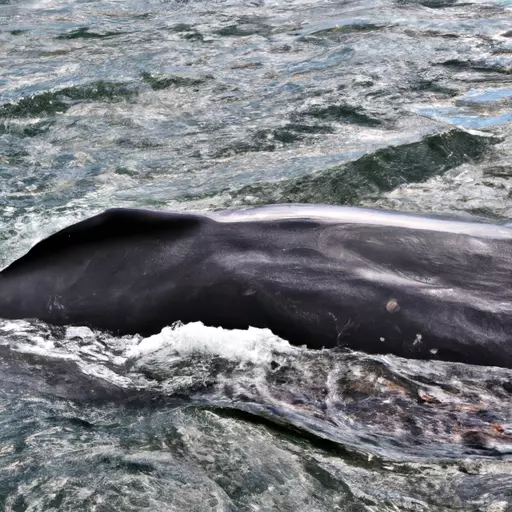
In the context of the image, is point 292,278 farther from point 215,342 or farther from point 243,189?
point 243,189

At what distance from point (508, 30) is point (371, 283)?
697cm

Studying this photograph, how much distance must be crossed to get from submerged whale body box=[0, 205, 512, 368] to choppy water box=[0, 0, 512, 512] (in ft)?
A: 0.29

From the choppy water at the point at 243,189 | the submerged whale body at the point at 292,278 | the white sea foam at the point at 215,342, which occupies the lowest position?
the choppy water at the point at 243,189

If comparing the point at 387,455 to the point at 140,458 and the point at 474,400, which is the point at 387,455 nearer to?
the point at 474,400

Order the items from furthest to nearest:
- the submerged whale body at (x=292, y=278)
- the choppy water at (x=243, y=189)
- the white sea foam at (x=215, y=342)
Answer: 1. the white sea foam at (x=215, y=342)
2. the submerged whale body at (x=292, y=278)
3. the choppy water at (x=243, y=189)

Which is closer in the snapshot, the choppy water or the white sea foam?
the choppy water

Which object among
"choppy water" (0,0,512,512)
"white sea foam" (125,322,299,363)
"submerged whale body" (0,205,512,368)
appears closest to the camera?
"choppy water" (0,0,512,512)

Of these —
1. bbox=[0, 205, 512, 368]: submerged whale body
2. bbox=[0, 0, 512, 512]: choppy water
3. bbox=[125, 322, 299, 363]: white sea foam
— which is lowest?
bbox=[0, 0, 512, 512]: choppy water

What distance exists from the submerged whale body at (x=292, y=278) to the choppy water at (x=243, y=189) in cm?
9

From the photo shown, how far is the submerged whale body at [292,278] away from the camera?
3.71 meters

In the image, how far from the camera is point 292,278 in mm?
3865

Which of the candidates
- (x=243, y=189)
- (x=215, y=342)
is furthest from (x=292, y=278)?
(x=243, y=189)

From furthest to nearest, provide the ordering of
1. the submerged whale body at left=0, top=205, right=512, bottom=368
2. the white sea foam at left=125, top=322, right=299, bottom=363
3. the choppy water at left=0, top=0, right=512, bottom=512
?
the white sea foam at left=125, top=322, right=299, bottom=363
the submerged whale body at left=0, top=205, right=512, bottom=368
the choppy water at left=0, top=0, right=512, bottom=512

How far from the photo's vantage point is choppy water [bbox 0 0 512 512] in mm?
3238
